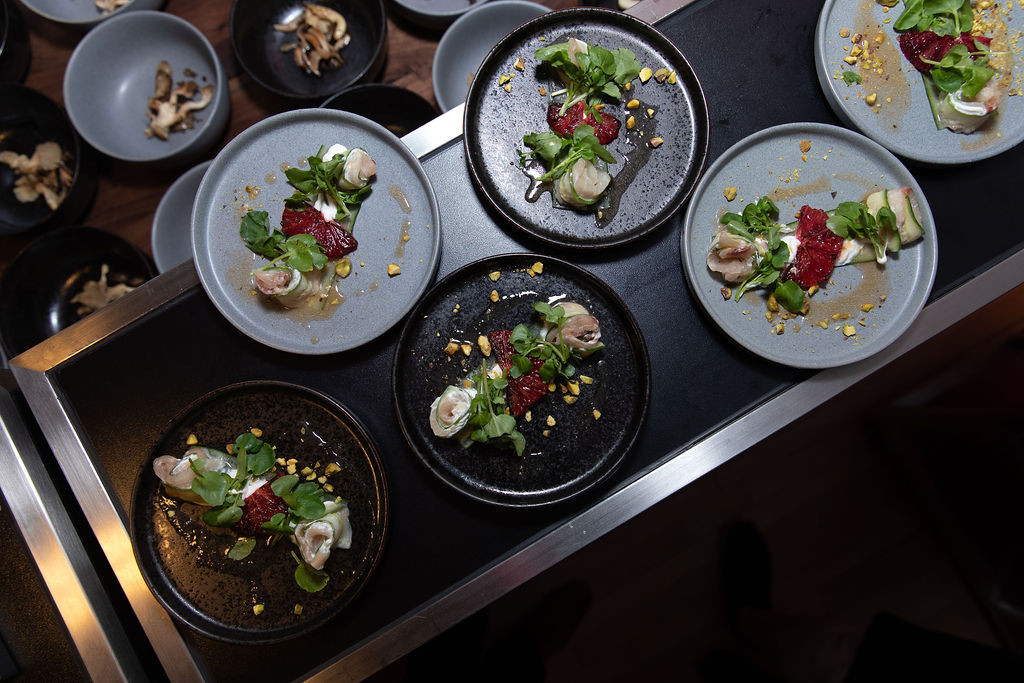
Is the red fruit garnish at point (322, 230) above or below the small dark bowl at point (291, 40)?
below

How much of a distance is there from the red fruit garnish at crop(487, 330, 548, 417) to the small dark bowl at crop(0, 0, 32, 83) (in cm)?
162

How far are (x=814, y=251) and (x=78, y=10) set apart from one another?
7.03 ft

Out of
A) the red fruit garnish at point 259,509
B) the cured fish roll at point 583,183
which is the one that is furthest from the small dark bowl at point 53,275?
the cured fish roll at point 583,183

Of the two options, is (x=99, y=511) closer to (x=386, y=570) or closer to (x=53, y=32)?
(x=386, y=570)

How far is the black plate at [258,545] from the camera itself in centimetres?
121

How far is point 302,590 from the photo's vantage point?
1.23 meters

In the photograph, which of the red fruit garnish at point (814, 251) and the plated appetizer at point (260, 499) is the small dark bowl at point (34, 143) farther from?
the red fruit garnish at point (814, 251)

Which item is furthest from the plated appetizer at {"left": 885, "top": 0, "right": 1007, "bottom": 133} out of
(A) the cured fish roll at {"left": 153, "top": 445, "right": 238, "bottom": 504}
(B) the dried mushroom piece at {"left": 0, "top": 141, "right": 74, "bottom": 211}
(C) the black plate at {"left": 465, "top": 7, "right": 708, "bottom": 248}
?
(B) the dried mushroom piece at {"left": 0, "top": 141, "right": 74, "bottom": 211}

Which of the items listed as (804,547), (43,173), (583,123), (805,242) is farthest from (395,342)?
(804,547)

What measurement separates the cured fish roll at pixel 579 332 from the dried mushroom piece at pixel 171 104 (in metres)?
1.31

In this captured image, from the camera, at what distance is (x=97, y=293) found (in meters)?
1.72

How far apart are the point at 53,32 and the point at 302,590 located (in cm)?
179

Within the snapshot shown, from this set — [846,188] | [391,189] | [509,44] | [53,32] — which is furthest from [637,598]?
[53,32]

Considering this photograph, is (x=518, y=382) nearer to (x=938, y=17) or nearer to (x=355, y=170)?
(x=355, y=170)
